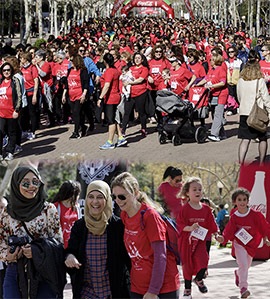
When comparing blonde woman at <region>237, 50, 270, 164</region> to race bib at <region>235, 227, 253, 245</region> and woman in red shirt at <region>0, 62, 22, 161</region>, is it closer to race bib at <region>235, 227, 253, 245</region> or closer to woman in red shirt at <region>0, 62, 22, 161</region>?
race bib at <region>235, 227, 253, 245</region>

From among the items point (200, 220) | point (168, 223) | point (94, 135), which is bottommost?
point (94, 135)

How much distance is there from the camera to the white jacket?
28.3 ft

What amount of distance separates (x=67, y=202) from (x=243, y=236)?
1792 millimetres

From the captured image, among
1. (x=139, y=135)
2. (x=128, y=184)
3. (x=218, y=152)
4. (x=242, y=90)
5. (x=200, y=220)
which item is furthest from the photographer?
(x=139, y=135)

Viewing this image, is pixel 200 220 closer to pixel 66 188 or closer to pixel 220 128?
pixel 66 188

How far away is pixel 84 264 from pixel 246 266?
262 centimetres

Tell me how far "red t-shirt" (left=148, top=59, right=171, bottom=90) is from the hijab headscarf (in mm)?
7921

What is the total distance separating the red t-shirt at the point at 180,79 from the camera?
11156 mm

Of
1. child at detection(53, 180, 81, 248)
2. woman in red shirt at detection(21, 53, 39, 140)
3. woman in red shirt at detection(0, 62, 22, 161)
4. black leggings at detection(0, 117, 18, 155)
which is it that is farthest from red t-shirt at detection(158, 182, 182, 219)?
woman in red shirt at detection(21, 53, 39, 140)

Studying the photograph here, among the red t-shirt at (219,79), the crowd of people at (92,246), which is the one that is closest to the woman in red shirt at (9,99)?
the red t-shirt at (219,79)

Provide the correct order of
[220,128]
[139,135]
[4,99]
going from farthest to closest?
1. [139,135]
2. [220,128]
3. [4,99]

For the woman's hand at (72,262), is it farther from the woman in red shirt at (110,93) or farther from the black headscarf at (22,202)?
the woman in red shirt at (110,93)

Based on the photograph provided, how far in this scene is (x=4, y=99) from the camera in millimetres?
9695

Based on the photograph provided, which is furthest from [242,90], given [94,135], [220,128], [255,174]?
[94,135]
